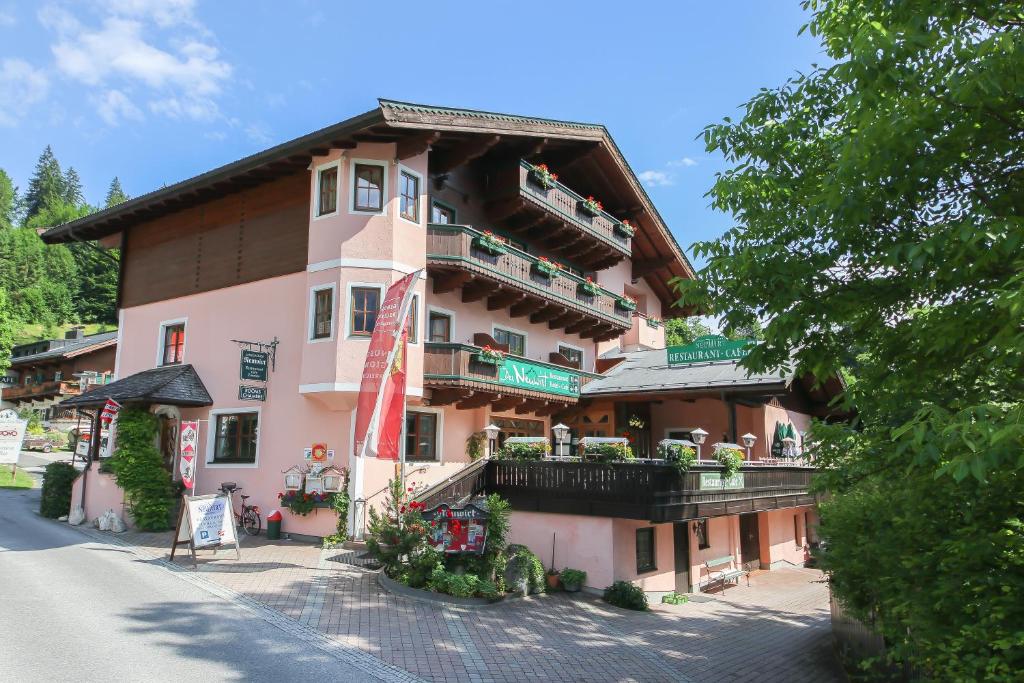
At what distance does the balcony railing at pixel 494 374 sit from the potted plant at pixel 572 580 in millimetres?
5531

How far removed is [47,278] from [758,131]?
325 ft

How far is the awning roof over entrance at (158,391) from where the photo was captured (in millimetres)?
18766

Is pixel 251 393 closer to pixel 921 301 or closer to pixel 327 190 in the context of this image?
pixel 327 190

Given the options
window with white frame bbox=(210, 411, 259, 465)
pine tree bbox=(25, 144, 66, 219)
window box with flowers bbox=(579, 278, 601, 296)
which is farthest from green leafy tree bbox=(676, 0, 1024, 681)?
pine tree bbox=(25, 144, 66, 219)

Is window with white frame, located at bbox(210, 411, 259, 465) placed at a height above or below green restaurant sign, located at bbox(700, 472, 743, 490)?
above

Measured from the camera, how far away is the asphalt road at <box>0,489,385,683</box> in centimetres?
786

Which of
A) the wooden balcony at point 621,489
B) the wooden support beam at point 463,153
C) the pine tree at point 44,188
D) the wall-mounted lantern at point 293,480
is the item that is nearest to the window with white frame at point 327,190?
the wooden support beam at point 463,153

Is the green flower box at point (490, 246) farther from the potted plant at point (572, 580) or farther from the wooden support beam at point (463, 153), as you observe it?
the potted plant at point (572, 580)

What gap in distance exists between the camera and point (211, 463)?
19.5 m

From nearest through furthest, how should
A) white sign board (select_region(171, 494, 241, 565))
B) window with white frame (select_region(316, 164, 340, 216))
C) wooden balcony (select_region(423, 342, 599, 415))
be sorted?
white sign board (select_region(171, 494, 241, 565))
window with white frame (select_region(316, 164, 340, 216))
wooden balcony (select_region(423, 342, 599, 415))

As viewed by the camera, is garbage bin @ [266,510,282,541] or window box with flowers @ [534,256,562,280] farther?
window box with flowers @ [534,256,562,280]

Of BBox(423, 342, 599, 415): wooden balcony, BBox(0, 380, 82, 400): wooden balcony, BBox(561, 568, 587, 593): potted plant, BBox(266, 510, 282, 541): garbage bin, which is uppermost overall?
BBox(0, 380, 82, 400): wooden balcony

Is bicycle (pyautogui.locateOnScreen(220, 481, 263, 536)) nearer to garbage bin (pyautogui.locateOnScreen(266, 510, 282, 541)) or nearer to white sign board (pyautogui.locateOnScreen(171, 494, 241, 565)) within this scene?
garbage bin (pyautogui.locateOnScreen(266, 510, 282, 541))

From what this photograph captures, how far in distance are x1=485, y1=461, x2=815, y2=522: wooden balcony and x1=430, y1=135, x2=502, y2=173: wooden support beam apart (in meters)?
8.42
